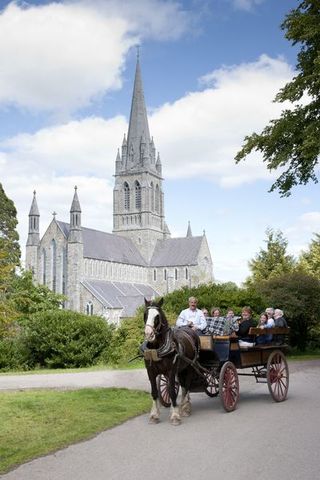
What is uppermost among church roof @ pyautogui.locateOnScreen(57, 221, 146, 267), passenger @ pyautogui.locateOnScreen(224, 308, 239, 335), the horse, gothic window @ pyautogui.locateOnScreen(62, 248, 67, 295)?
church roof @ pyautogui.locateOnScreen(57, 221, 146, 267)

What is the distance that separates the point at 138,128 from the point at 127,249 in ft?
74.1

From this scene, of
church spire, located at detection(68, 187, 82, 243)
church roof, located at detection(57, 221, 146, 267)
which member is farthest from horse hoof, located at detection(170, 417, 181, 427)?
church roof, located at detection(57, 221, 146, 267)

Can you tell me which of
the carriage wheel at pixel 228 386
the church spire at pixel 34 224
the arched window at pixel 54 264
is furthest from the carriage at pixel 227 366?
the church spire at pixel 34 224

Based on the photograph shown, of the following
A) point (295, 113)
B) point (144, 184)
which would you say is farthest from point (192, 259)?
point (295, 113)

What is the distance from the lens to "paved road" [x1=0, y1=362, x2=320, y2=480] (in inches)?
272

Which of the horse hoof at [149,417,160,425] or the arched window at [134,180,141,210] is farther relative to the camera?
the arched window at [134,180,141,210]

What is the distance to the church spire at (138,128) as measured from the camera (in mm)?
102750

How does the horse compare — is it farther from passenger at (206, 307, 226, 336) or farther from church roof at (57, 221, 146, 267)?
church roof at (57, 221, 146, 267)

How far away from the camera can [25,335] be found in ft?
68.6

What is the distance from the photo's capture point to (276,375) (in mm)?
12484

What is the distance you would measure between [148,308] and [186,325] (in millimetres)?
1890

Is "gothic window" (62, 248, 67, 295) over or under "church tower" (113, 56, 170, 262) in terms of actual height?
under

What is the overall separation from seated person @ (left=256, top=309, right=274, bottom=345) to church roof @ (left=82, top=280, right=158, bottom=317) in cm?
6233

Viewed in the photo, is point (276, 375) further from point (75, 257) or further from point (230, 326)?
point (75, 257)
